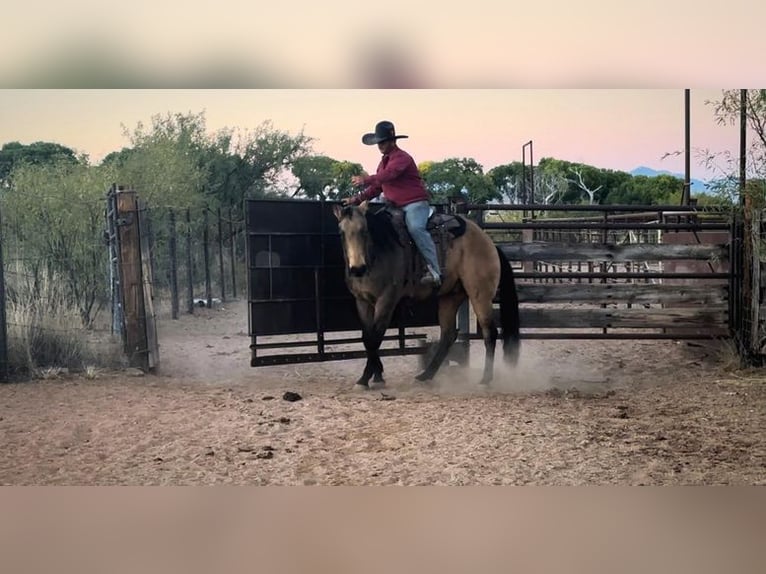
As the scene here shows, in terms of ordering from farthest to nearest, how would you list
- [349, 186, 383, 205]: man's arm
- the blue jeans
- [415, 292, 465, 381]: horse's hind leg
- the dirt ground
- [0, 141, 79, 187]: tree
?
[415, 292, 465, 381]: horse's hind leg, the blue jeans, [349, 186, 383, 205]: man's arm, [0, 141, 79, 187]: tree, the dirt ground

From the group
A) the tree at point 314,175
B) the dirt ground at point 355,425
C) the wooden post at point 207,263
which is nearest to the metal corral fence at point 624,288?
the dirt ground at point 355,425

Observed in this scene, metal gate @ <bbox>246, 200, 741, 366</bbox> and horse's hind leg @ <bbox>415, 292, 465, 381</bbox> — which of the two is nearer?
metal gate @ <bbox>246, 200, 741, 366</bbox>

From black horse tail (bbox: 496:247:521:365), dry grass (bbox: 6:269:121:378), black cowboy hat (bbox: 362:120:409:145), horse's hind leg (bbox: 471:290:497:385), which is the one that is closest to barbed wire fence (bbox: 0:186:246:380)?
dry grass (bbox: 6:269:121:378)

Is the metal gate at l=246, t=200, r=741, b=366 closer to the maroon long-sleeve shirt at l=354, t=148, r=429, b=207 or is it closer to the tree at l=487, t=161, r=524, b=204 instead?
the tree at l=487, t=161, r=524, b=204

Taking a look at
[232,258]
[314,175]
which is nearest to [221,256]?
[232,258]

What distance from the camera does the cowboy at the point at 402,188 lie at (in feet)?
10.1

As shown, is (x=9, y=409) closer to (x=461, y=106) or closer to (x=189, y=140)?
(x=189, y=140)

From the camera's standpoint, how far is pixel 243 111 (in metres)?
2.89

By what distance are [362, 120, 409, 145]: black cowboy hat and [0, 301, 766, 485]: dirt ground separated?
1137 millimetres

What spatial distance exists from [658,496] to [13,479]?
2.29 m

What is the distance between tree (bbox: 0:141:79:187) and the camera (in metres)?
2.81

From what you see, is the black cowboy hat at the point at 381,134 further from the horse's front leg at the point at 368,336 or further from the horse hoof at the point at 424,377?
the horse hoof at the point at 424,377
